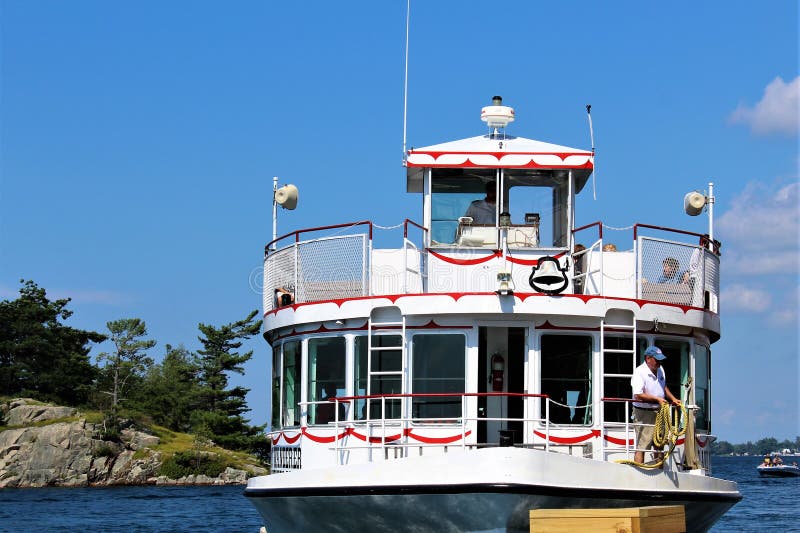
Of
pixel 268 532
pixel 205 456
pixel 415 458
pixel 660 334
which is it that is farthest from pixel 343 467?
pixel 205 456

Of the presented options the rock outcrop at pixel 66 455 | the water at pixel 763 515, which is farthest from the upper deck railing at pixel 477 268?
the rock outcrop at pixel 66 455

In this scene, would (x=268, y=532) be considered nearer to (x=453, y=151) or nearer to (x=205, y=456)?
(x=453, y=151)

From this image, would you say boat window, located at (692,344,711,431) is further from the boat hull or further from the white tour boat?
the boat hull

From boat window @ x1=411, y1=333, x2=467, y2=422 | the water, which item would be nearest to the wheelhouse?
boat window @ x1=411, y1=333, x2=467, y2=422

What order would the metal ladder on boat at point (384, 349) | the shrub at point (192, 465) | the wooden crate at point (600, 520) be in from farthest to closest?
the shrub at point (192, 465) → the metal ladder on boat at point (384, 349) → the wooden crate at point (600, 520)

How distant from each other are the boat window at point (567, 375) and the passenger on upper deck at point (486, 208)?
91.9 inches

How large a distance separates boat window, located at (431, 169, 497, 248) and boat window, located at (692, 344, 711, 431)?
3236 millimetres

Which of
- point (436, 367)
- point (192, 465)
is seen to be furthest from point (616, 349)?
point (192, 465)

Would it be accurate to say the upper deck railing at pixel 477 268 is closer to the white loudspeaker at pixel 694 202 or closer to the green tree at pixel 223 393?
the white loudspeaker at pixel 694 202

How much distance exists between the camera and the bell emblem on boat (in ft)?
51.5

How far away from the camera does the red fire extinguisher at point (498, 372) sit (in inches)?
642

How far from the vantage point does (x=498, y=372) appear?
16297 mm

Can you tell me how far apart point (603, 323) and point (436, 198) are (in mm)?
3197

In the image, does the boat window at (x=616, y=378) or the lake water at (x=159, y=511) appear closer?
the boat window at (x=616, y=378)
